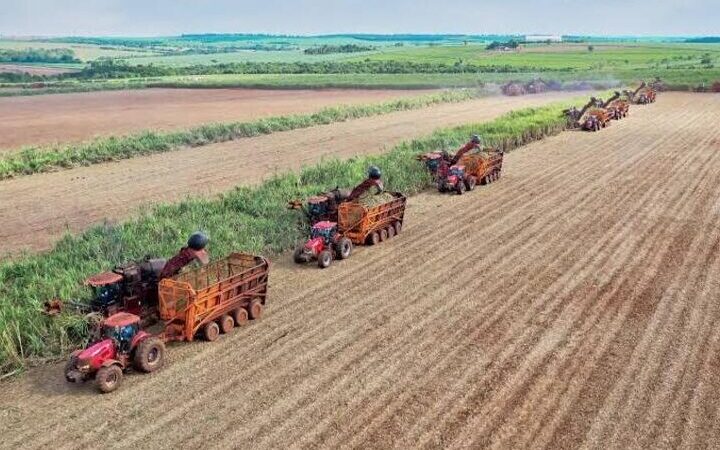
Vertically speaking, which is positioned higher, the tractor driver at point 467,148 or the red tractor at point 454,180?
the tractor driver at point 467,148

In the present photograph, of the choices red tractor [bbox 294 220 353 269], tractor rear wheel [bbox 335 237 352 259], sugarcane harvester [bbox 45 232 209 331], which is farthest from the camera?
tractor rear wheel [bbox 335 237 352 259]

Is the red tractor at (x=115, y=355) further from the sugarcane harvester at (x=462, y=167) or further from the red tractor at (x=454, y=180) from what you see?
the sugarcane harvester at (x=462, y=167)

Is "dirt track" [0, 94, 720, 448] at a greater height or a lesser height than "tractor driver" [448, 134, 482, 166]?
lesser

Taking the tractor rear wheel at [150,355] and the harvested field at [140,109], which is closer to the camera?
the tractor rear wheel at [150,355]

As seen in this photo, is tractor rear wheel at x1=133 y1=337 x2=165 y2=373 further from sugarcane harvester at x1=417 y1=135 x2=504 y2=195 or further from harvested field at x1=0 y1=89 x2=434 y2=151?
harvested field at x1=0 y1=89 x2=434 y2=151

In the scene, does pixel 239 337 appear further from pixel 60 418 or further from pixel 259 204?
pixel 259 204

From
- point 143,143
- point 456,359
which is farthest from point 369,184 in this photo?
point 143,143

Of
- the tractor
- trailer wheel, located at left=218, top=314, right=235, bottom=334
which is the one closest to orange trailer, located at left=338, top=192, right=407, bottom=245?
the tractor

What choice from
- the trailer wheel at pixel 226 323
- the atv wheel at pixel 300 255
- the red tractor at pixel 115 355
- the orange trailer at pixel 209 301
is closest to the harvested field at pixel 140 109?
the atv wheel at pixel 300 255
